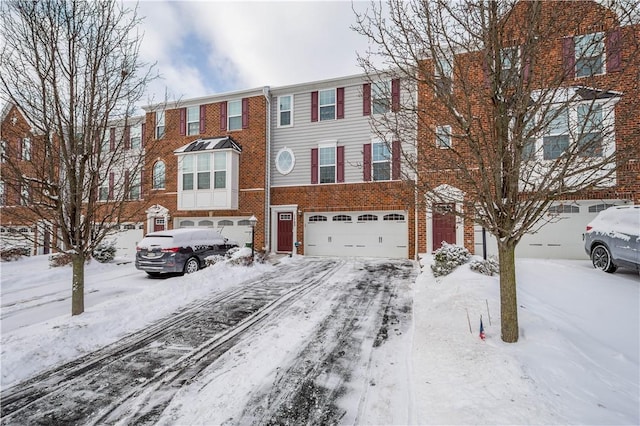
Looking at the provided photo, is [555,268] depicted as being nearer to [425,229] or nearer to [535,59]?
[425,229]

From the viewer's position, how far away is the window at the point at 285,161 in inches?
600

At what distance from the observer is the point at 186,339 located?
4.92m

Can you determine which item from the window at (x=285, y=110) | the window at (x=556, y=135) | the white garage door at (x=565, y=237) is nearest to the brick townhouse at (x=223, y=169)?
the window at (x=285, y=110)

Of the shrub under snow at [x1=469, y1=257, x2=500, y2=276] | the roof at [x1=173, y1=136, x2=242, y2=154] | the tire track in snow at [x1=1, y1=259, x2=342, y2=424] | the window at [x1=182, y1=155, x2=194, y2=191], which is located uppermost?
the roof at [x1=173, y1=136, x2=242, y2=154]

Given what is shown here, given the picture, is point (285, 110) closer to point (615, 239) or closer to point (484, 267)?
point (484, 267)

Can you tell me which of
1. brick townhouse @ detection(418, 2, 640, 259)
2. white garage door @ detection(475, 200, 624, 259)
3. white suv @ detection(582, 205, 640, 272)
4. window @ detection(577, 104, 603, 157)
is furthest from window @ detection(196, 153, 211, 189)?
white suv @ detection(582, 205, 640, 272)

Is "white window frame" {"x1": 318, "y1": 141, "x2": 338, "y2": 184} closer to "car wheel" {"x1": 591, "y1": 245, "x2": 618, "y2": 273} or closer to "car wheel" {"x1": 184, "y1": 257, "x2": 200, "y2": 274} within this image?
"car wheel" {"x1": 184, "y1": 257, "x2": 200, "y2": 274}

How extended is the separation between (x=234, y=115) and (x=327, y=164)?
19.7ft

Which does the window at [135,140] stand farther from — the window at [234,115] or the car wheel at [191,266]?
the window at [234,115]

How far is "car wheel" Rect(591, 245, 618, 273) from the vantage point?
7.91 m

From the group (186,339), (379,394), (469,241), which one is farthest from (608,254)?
(186,339)

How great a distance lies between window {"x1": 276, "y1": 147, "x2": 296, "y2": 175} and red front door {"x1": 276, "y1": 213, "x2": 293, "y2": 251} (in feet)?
7.52

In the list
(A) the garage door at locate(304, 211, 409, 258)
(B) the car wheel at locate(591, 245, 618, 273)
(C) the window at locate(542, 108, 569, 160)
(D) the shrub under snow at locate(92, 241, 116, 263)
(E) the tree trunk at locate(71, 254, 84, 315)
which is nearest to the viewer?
(C) the window at locate(542, 108, 569, 160)

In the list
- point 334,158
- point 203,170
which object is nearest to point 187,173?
point 203,170
